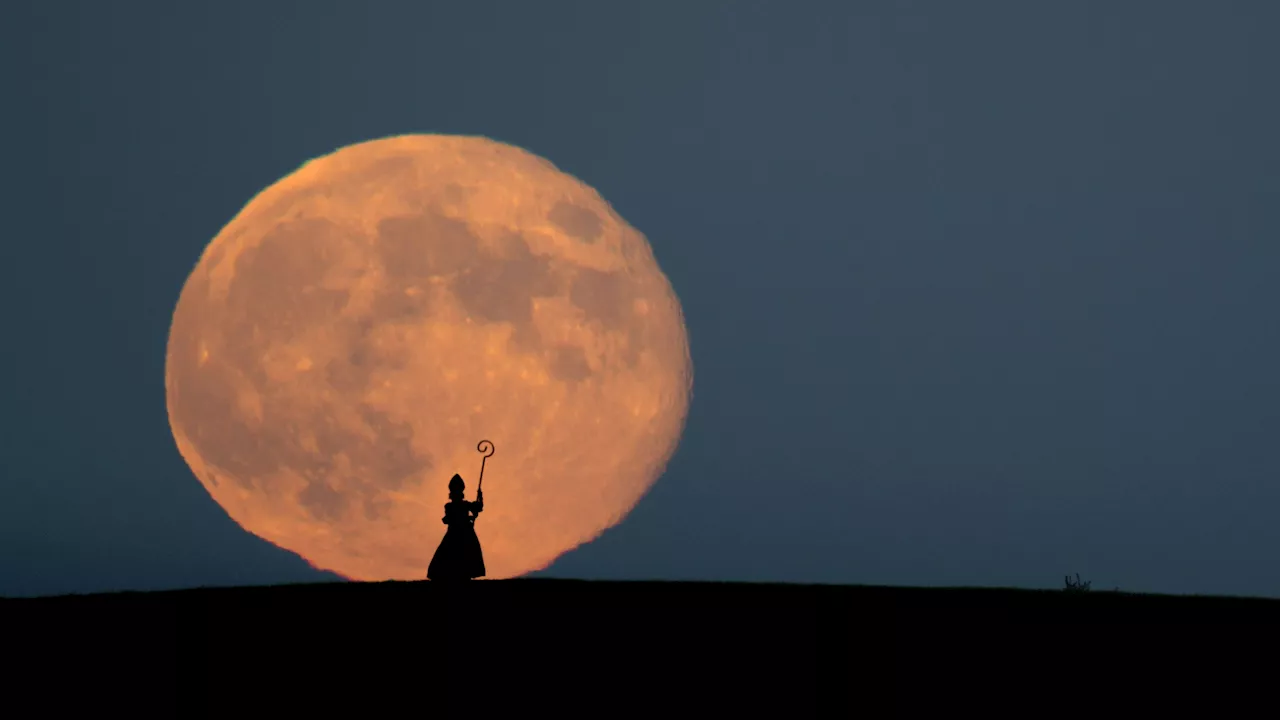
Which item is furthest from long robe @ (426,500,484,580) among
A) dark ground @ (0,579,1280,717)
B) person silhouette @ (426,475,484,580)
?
dark ground @ (0,579,1280,717)

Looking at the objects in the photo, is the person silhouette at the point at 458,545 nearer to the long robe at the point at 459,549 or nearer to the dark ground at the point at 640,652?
the long robe at the point at 459,549

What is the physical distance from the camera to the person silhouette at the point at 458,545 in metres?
19.3

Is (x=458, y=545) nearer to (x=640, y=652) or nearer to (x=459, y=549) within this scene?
(x=459, y=549)

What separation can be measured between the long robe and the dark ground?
239cm

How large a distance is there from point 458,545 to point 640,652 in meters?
6.12

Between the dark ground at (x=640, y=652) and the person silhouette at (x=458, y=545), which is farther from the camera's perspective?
the person silhouette at (x=458, y=545)

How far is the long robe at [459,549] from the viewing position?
63.4 ft

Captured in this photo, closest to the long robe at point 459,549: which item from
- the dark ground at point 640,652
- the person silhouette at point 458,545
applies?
the person silhouette at point 458,545

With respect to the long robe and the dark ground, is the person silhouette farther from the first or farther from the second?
the dark ground

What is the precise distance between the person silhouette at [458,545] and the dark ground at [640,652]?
94.6 inches

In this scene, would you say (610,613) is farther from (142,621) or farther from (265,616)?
(142,621)

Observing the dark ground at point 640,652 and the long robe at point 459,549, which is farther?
the long robe at point 459,549

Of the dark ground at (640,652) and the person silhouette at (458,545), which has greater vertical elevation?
the person silhouette at (458,545)

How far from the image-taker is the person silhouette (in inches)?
761
